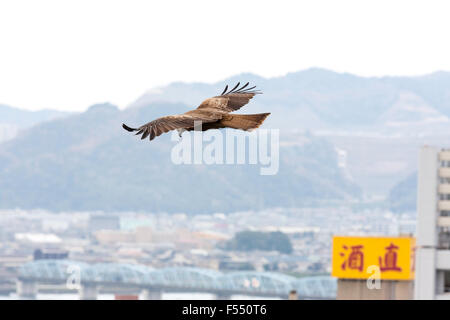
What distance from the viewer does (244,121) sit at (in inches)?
360

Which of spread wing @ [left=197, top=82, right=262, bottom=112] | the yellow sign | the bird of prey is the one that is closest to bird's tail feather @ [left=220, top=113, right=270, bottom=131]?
the bird of prey

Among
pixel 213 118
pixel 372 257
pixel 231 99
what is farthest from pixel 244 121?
pixel 372 257

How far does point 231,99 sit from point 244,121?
3.22 feet

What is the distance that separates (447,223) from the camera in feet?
432

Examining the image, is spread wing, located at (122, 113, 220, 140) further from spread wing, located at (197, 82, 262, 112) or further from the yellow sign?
the yellow sign

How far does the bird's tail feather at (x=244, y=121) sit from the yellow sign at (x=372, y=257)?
13329 centimetres

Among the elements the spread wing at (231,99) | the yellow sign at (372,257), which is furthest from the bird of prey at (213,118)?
→ the yellow sign at (372,257)

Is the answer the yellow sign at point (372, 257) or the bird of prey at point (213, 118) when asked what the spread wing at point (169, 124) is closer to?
the bird of prey at point (213, 118)

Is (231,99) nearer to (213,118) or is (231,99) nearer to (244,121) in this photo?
(244,121)

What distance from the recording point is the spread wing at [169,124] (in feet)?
26.6

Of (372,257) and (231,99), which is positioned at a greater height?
(231,99)

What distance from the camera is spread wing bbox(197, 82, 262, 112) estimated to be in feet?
31.0
